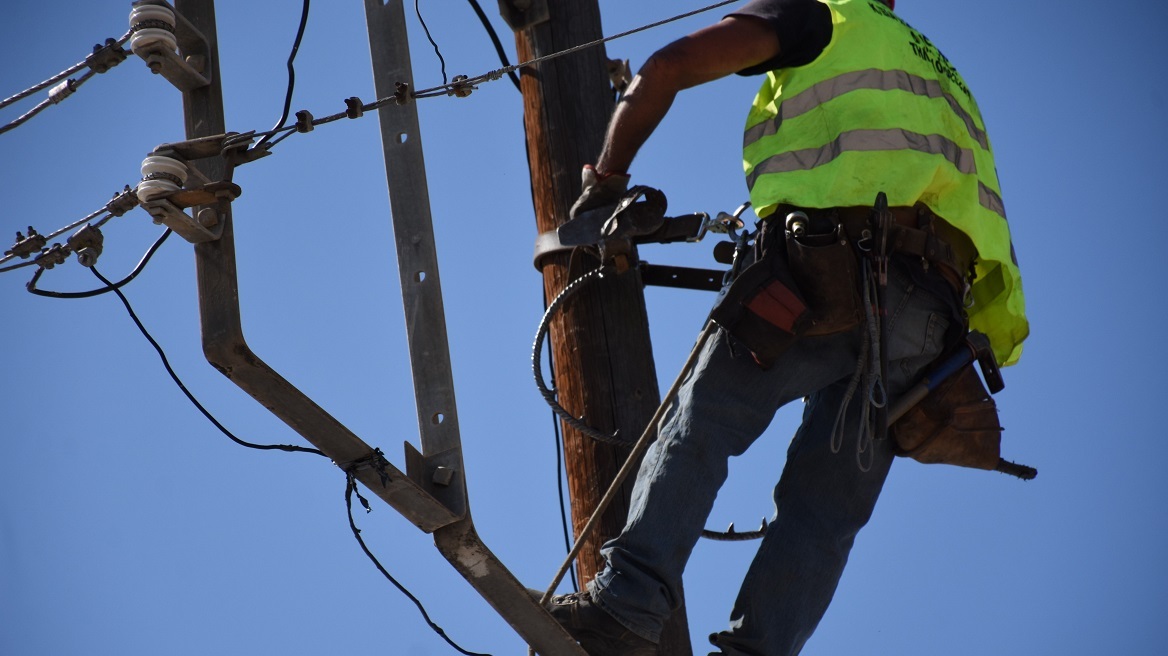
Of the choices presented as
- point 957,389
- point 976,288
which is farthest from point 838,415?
point 976,288

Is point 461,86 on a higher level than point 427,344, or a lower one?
higher

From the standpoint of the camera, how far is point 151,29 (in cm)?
367

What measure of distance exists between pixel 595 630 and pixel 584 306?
3.81 feet

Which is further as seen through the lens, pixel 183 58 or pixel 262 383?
pixel 183 58

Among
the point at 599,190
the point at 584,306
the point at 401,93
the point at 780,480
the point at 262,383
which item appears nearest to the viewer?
the point at 262,383

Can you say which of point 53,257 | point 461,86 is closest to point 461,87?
point 461,86

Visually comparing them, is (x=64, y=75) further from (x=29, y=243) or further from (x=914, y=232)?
(x=914, y=232)

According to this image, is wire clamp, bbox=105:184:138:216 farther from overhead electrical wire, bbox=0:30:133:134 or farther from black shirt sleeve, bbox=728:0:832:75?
black shirt sleeve, bbox=728:0:832:75

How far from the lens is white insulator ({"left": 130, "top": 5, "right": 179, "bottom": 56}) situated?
365 cm

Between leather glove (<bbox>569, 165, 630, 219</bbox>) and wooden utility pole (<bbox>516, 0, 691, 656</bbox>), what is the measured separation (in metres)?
0.26

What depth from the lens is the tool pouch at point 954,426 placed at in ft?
12.9

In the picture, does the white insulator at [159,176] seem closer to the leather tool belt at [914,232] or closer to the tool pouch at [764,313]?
the tool pouch at [764,313]

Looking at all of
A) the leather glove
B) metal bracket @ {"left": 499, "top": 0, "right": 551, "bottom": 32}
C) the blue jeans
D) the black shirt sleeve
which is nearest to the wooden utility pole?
metal bracket @ {"left": 499, "top": 0, "right": 551, "bottom": 32}

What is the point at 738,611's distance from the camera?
3.84m
